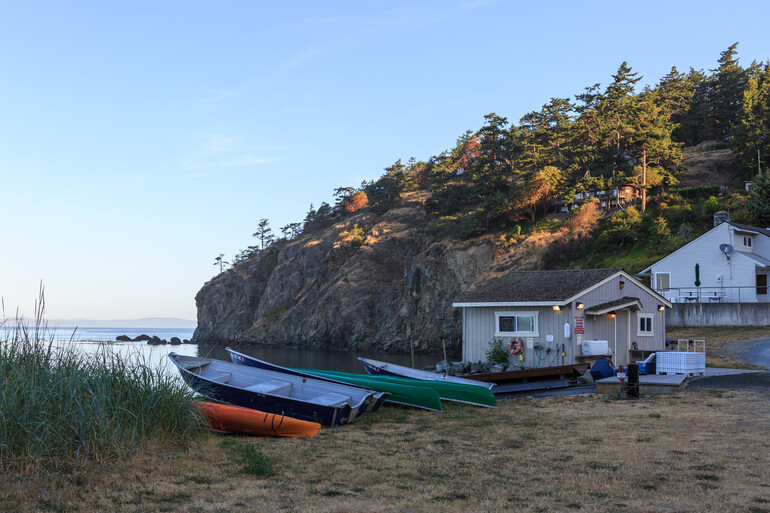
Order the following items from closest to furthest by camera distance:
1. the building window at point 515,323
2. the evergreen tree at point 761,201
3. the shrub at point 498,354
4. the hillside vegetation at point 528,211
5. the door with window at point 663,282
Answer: the building window at point 515,323, the shrub at point 498,354, the door with window at point 663,282, the evergreen tree at point 761,201, the hillside vegetation at point 528,211

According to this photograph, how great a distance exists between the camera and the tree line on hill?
56281 millimetres

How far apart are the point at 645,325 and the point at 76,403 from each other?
2642 cm

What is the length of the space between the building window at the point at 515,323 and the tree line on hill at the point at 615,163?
30467mm

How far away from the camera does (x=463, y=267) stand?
2530 inches

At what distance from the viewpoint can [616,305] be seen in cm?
2661

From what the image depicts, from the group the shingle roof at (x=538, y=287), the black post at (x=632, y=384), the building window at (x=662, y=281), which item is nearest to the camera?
the black post at (x=632, y=384)

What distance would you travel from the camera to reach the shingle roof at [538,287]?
25719mm

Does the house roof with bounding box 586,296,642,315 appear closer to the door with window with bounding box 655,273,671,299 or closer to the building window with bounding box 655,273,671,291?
the door with window with bounding box 655,273,671,299

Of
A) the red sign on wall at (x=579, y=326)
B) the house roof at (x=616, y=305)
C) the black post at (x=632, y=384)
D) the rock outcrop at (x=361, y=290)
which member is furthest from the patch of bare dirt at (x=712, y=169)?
the black post at (x=632, y=384)

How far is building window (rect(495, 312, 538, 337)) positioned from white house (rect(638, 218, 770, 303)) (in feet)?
64.5

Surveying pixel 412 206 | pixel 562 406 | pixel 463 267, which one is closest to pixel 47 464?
pixel 562 406

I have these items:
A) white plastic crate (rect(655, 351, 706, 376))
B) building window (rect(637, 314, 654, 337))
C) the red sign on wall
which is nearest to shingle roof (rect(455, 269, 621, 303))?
the red sign on wall

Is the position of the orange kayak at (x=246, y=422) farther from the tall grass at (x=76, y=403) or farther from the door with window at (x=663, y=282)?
the door with window at (x=663, y=282)

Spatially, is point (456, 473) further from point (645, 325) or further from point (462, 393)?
point (645, 325)
